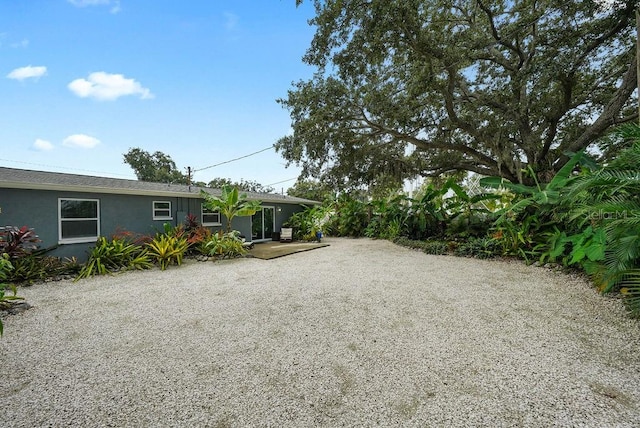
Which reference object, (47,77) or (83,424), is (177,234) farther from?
(83,424)

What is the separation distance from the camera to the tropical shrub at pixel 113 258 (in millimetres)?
6473

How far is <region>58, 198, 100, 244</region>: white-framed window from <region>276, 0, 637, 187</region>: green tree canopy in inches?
239

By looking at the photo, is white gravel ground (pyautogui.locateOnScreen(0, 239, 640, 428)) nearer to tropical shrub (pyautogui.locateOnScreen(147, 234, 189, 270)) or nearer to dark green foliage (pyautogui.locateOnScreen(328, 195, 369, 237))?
tropical shrub (pyautogui.locateOnScreen(147, 234, 189, 270))

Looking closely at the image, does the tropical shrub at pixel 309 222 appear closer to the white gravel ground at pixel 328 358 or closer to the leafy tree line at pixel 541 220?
the leafy tree line at pixel 541 220

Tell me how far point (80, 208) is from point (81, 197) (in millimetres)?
323

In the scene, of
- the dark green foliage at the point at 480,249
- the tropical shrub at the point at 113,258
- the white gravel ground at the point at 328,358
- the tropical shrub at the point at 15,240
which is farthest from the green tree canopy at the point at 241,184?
the white gravel ground at the point at 328,358

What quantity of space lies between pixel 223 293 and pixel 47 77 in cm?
924

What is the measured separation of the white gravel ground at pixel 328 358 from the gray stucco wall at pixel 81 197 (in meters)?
2.86

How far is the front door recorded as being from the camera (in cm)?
1255

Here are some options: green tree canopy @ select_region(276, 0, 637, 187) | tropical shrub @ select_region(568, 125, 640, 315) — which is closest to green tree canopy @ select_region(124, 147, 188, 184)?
green tree canopy @ select_region(276, 0, 637, 187)

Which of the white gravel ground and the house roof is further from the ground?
the house roof

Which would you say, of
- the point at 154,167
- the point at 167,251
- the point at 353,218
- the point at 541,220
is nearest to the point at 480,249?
the point at 541,220

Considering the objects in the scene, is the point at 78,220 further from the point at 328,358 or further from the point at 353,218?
the point at 353,218

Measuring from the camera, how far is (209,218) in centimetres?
1059
